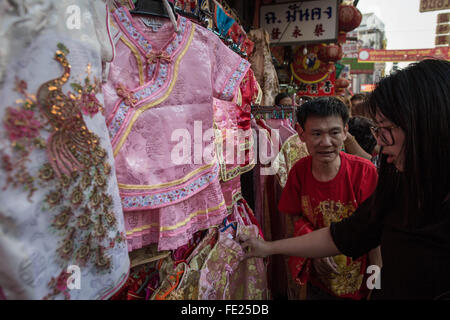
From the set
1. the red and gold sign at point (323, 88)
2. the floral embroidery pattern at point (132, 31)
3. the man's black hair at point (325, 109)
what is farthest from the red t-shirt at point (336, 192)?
the red and gold sign at point (323, 88)

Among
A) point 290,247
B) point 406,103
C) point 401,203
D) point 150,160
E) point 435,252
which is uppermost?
point 406,103

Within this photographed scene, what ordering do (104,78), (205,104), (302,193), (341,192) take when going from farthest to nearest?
(302,193) → (341,192) → (205,104) → (104,78)

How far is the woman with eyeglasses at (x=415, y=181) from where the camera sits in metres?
0.65

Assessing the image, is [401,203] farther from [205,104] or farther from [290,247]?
[205,104]

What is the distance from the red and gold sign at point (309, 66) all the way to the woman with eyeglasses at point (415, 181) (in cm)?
419

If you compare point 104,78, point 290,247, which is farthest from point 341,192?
point 104,78

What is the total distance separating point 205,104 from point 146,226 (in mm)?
447

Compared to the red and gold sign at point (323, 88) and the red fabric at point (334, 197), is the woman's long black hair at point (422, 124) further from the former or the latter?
the red and gold sign at point (323, 88)

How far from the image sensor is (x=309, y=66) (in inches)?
184

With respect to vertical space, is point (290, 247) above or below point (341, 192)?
below

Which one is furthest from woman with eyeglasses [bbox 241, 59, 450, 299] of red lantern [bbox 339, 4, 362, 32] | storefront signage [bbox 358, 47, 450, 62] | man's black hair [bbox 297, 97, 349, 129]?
storefront signage [bbox 358, 47, 450, 62]

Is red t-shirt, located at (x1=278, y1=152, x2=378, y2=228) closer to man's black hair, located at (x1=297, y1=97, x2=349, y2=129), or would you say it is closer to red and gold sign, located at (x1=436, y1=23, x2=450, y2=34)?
man's black hair, located at (x1=297, y1=97, x2=349, y2=129)

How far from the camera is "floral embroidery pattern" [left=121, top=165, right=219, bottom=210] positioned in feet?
2.38

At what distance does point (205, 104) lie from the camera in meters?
0.91
